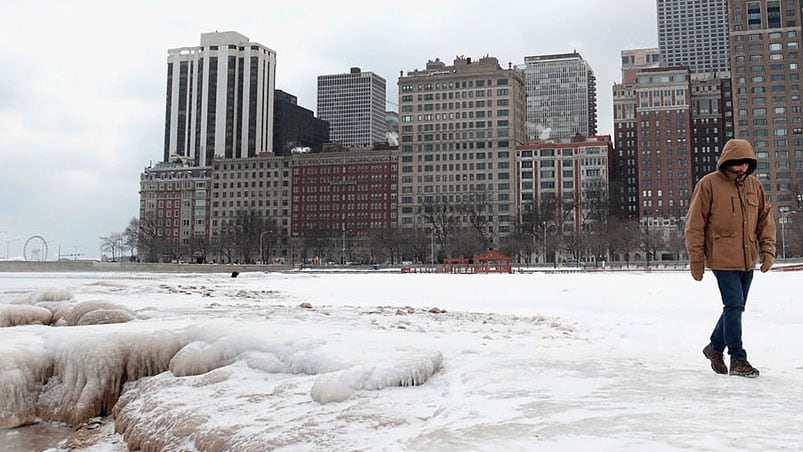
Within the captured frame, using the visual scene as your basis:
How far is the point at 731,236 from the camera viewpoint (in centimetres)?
688

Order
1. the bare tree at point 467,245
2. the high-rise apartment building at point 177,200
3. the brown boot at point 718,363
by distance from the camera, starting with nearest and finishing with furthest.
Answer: the brown boot at point 718,363 → the bare tree at point 467,245 → the high-rise apartment building at point 177,200

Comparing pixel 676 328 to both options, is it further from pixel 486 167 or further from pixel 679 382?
pixel 486 167

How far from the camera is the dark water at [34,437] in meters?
7.29

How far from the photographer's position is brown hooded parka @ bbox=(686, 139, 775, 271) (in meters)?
6.86

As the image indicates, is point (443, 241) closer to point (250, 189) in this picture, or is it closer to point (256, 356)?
point (250, 189)

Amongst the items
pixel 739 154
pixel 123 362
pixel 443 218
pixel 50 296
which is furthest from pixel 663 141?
pixel 123 362

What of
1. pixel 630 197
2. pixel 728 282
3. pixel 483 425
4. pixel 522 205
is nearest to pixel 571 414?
pixel 483 425

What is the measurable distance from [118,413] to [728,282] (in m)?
7.34

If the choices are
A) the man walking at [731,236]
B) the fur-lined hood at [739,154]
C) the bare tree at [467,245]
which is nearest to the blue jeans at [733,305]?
the man walking at [731,236]

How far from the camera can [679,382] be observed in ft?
21.8

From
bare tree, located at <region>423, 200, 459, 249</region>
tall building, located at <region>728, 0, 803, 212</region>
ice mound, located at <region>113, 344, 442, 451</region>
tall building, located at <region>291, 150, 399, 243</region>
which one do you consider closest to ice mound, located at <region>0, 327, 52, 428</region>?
ice mound, located at <region>113, 344, 442, 451</region>

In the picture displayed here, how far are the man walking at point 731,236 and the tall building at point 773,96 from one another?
512ft

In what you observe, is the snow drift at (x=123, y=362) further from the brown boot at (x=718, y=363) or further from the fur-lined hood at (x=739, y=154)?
the fur-lined hood at (x=739, y=154)

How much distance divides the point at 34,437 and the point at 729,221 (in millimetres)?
8480
